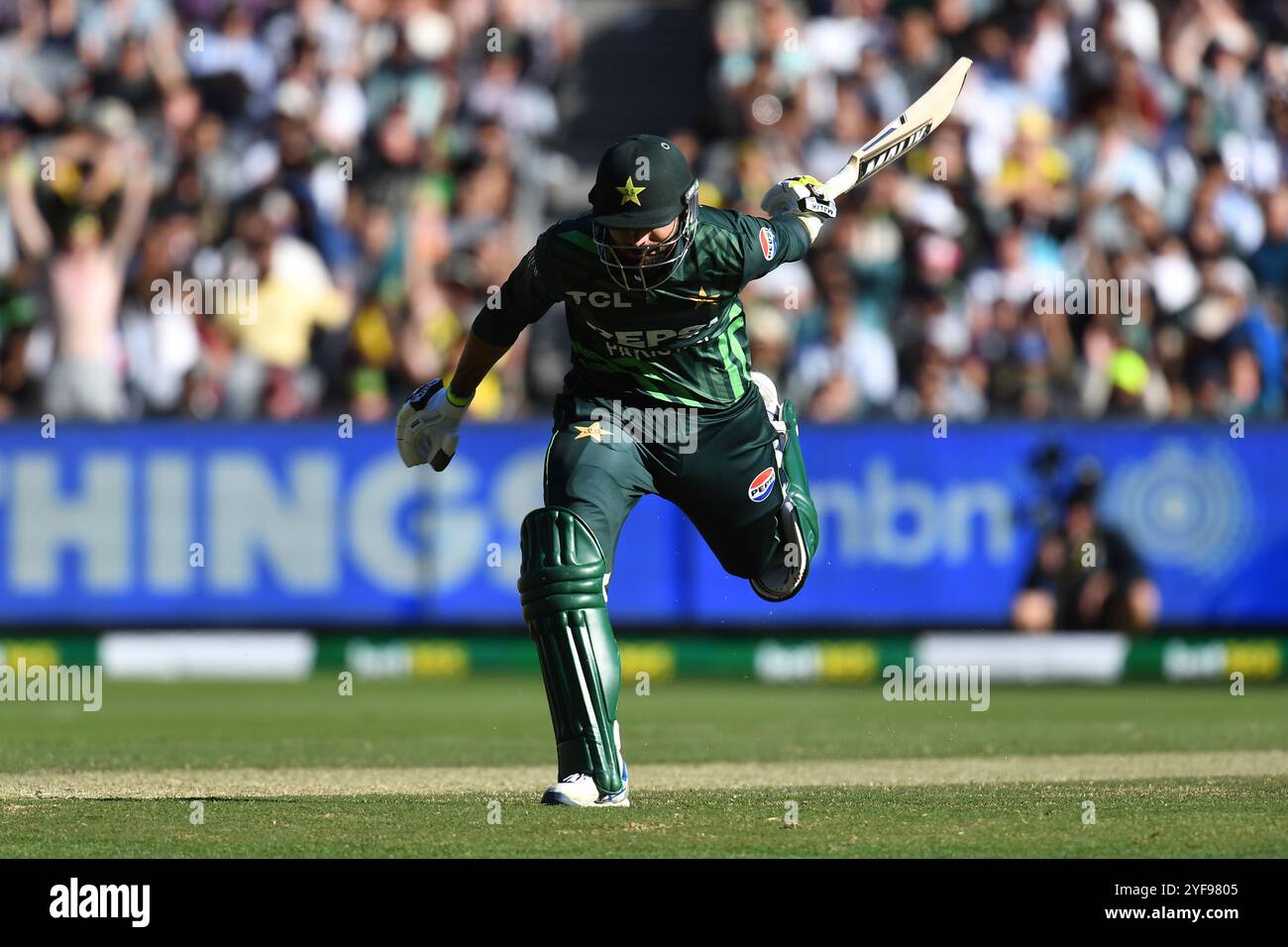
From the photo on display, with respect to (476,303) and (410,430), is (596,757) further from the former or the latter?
(476,303)

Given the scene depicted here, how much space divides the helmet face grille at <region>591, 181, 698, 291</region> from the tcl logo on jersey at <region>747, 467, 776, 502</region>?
0.96 m

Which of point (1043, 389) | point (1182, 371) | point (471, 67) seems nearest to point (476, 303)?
point (471, 67)

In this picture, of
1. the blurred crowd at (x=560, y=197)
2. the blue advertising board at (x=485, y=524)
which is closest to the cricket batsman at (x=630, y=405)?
the blue advertising board at (x=485, y=524)

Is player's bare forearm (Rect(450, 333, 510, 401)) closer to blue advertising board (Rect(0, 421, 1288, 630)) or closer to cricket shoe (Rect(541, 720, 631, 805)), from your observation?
cricket shoe (Rect(541, 720, 631, 805))

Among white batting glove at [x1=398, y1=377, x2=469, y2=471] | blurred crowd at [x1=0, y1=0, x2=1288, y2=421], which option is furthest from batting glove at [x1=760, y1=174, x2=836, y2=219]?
blurred crowd at [x1=0, y1=0, x2=1288, y2=421]

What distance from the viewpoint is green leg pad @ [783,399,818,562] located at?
8.66 metres

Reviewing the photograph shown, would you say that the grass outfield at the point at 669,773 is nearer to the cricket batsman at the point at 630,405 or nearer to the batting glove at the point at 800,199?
the cricket batsman at the point at 630,405

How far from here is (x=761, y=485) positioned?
837cm

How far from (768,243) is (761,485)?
0.92 m

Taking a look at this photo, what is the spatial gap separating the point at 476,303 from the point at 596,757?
8.94 meters

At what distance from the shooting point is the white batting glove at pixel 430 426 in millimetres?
8367

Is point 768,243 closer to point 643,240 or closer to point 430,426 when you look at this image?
point 643,240

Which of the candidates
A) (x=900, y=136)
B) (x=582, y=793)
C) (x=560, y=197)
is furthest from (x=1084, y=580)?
(x=582, y=793)

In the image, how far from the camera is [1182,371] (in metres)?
16.3
